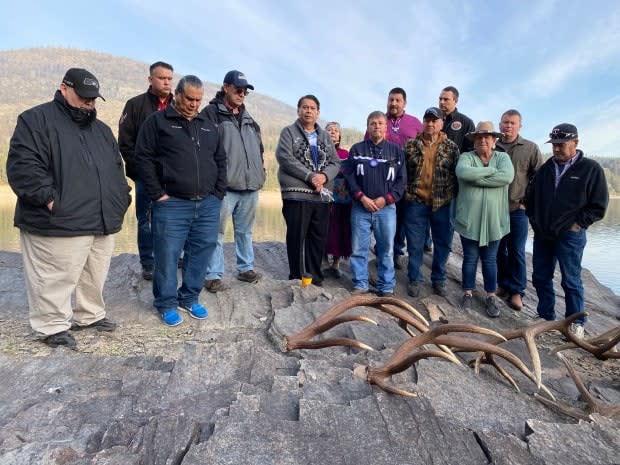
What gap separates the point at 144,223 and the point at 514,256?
515cm

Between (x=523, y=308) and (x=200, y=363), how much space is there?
5154 mm

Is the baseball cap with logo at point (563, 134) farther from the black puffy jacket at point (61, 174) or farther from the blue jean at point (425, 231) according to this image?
the black puffy jacket at point (61, 174)

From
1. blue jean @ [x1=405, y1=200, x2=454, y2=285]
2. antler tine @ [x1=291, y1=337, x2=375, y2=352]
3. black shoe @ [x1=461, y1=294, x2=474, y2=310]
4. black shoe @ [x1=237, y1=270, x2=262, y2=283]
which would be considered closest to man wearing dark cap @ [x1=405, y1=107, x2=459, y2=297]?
blue jean @ [x1=405, y1=200, x2=454, y2=285]

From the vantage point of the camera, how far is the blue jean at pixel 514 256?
6.04m

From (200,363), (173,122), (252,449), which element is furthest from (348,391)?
(173,122)

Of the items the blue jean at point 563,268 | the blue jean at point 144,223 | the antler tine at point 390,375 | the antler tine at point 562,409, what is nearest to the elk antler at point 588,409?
the antler tine at point 562,409

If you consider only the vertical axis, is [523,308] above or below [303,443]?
below

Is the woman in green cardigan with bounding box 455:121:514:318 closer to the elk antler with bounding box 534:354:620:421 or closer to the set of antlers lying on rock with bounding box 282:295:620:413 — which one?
the set of antlers lying on rock with bounding box 282:295:620:413

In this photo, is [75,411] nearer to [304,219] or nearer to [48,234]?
[48,234]

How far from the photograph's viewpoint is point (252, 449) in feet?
6.88

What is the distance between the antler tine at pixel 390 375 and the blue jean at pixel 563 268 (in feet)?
11.7

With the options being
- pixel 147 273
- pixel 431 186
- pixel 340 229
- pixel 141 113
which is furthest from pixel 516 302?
pixel 141 113

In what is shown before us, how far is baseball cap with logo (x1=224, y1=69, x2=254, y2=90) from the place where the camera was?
205 inches

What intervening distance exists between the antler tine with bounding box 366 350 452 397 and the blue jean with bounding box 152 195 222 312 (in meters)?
2.77
